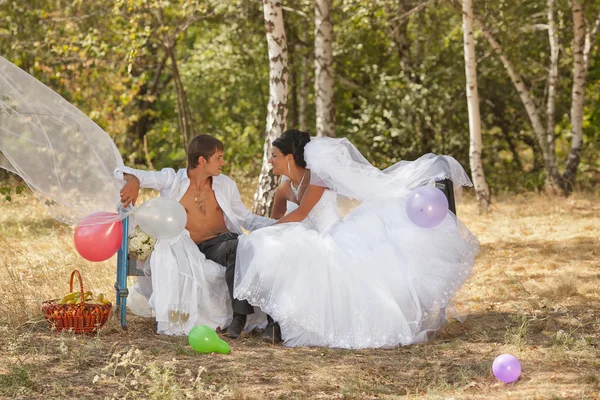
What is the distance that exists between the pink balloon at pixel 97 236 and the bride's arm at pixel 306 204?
3.78ft

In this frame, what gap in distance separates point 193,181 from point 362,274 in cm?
144

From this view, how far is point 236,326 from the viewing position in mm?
5555

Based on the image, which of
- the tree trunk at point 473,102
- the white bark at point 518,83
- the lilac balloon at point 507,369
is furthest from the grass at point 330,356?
the white bark at point 518,83

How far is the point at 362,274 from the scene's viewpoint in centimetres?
532

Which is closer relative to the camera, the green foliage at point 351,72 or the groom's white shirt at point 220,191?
the groom's white shirt at point 220,191

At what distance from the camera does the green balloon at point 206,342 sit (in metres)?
→ 4.93

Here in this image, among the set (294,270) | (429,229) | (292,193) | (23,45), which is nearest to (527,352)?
(429,229)

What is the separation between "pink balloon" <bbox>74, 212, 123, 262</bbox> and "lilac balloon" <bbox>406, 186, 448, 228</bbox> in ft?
6.25

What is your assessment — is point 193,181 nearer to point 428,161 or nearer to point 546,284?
point 428,161

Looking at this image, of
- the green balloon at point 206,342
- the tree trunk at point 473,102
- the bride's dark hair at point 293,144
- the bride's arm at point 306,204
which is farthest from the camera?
the tree trunk at point 473,102

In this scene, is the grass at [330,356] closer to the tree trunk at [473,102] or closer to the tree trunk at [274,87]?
the tree trunk at [274,87]

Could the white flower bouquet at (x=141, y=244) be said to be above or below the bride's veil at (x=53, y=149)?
below

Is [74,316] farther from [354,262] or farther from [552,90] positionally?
[552,90]

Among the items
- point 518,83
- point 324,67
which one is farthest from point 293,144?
point 518,83
